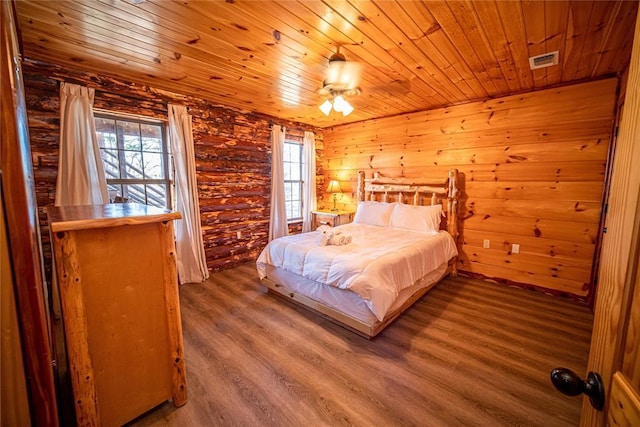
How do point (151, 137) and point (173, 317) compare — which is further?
point (151, 137)

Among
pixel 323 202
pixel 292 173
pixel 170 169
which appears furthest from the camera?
pixel 323 202

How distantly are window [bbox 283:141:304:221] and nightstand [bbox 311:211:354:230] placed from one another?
1.05ft

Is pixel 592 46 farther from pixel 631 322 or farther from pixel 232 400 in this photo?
pixel 232 400

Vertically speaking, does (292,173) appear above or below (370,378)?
above

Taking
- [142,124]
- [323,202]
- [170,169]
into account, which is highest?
[142,124]

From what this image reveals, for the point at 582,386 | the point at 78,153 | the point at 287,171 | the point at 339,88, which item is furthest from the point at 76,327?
the point at 287,171

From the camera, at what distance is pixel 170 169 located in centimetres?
329

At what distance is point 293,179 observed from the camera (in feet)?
16.1

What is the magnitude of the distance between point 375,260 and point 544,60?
89.9 inches

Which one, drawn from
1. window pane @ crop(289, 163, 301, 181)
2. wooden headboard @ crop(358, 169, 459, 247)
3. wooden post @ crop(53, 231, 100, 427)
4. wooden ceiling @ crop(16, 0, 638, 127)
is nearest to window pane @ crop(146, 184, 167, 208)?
wooden ceiling @ crop(16, 0, 638, 127)

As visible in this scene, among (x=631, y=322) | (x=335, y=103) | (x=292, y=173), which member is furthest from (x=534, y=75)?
(x=292, y=173)

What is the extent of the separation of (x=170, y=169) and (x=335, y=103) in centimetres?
228

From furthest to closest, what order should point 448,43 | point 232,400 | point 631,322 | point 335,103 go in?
point 335,103 → point 448,43 → point 232,400 → point 631,322

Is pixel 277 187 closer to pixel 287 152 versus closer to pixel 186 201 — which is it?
pixel 287 152
